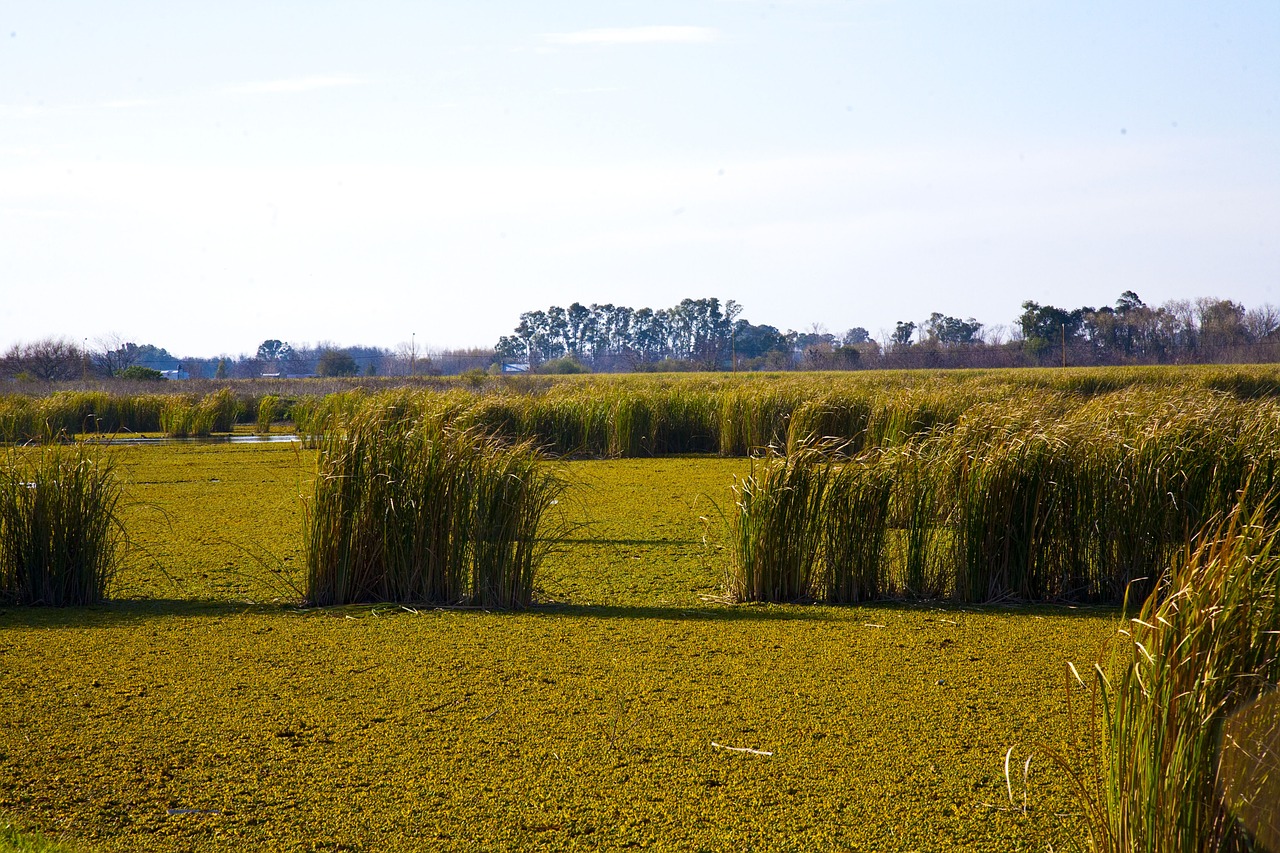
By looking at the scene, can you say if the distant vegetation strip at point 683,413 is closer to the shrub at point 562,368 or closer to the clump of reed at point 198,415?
the clump of reed at point 198,415

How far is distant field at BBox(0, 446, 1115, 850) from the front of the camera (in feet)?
8.60

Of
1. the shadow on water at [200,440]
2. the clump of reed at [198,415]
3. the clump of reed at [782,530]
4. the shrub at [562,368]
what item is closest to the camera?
the clump of reed at [782,530]

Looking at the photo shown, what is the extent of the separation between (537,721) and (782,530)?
2155mm

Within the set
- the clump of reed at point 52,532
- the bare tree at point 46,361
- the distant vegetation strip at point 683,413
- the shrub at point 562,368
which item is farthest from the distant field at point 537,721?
the shrub at point 562,368

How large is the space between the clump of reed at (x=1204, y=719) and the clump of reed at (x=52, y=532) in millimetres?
4642

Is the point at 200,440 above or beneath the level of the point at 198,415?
beneath

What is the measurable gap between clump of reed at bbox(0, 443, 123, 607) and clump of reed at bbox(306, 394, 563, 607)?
1.01m

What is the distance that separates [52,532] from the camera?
16.6 ft

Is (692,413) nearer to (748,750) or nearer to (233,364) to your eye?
(748,750)

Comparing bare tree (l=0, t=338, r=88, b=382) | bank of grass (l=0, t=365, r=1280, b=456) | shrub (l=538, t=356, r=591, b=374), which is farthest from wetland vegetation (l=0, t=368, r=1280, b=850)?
shrub (l=538, t=356, r=591, b=374)

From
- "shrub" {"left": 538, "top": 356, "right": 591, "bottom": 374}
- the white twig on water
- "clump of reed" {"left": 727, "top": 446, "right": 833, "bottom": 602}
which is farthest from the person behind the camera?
"shrub" {"left": 538, "top": 356, "right": 591, "bottom": 374}

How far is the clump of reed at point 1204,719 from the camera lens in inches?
70.8

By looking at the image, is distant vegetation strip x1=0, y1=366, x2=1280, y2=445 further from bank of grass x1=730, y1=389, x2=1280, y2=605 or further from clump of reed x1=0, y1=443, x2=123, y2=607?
clump of reed x1=0, y1=443, x2=123, y2=607

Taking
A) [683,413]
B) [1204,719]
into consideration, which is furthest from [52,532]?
[683,413]
